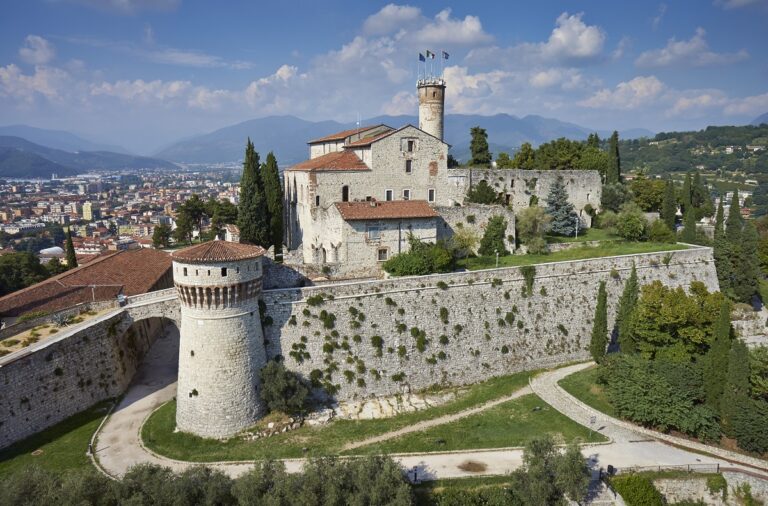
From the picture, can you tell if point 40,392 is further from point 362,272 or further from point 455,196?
point 455,196

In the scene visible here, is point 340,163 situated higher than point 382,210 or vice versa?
point 340,163

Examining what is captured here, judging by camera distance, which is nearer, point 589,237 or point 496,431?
point 496,431

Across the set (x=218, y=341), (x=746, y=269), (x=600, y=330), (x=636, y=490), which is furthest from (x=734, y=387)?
(x=218, y=341)

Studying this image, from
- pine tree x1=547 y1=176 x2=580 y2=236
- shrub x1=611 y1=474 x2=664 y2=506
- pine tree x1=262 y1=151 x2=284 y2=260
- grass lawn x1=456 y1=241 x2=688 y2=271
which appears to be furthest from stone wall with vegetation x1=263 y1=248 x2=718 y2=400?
pine tree x1=262 y1=151 x2=284 y2=260

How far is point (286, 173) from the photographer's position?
44.5 m

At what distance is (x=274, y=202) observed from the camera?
42.0 metres

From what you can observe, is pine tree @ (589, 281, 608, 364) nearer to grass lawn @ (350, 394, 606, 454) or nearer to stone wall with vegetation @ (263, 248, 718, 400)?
stone wall with vegetation @ (263, 248, 718, 400)

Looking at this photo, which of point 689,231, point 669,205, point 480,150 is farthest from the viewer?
point 480,150

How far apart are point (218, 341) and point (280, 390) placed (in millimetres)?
3691

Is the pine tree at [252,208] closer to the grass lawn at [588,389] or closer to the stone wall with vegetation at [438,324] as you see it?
the stone wall with vegetation at [438,324]

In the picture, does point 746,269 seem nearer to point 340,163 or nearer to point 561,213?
point 561,213

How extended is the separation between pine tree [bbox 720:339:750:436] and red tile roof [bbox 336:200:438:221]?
58.4 feet

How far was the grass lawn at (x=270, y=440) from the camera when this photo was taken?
22.1 meters

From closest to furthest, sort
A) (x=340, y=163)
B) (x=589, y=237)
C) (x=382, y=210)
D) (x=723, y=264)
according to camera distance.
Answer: (x=382, y=210) < (x=340, y=163) < (x=723, y=264) < (x=589, y=237)
